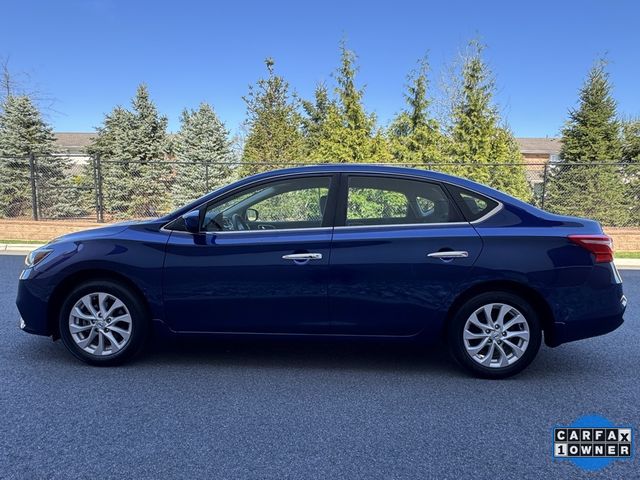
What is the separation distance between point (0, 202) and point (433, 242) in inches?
609

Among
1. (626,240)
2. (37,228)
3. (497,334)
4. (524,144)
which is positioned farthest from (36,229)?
(524,144)

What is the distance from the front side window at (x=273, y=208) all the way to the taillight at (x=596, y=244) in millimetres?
2022

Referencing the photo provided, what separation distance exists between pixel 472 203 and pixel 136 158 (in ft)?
66.7

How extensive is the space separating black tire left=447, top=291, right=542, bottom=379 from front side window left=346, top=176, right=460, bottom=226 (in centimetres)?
69

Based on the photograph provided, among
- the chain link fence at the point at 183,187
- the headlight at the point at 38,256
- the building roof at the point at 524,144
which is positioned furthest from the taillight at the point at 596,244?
the building roof at the point at 524,144

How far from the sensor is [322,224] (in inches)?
152

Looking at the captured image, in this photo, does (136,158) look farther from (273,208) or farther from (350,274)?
(350,274)

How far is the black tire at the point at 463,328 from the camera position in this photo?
3678 mm

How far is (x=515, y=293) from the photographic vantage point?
3.72 m

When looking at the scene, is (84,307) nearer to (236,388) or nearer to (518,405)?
(236,388)

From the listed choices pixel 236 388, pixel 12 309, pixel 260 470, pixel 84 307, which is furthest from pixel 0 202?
pixel 260 470

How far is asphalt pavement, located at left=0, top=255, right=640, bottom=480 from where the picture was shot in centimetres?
257

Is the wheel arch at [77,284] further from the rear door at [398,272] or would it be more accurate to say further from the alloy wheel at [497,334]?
the alloy wheel at [497,334]

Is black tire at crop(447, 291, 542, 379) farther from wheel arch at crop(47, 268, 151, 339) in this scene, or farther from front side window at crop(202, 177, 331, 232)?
wheel arch at crop(47, 268, 151, 339)
